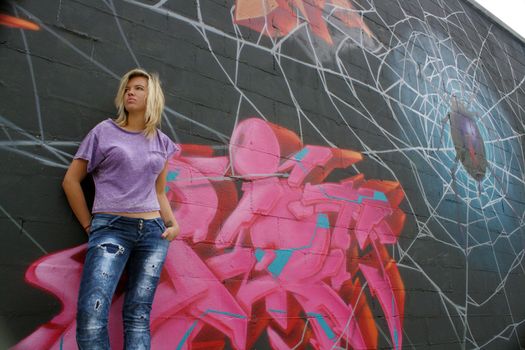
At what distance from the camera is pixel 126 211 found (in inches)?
75.4

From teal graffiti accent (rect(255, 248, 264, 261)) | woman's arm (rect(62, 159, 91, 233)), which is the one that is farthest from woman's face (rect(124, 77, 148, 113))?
teal graffiti accent (rect(255, 248, 264, 261))

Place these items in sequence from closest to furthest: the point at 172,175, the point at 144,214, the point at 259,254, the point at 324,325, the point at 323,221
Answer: the point at 144,214, the point at 172,175, the point at 259,254, the point at 324,325, the point at 323,221

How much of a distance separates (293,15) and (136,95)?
186 cm

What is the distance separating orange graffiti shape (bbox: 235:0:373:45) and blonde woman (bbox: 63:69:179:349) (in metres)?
1.30

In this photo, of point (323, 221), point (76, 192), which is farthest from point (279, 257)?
point (76, 192)

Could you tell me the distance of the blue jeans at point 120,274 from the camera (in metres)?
1.71

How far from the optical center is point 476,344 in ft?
12.6

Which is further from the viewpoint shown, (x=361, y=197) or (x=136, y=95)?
(x=361, y=197)

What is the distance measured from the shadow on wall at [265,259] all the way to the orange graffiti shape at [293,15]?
85 centimetres

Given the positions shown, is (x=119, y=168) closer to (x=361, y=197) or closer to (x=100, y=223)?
(x=100, y=223)

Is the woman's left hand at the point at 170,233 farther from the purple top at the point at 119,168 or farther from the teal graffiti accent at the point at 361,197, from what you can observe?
the teal graffiti accent at the point at 361,197

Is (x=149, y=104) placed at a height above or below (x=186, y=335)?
above

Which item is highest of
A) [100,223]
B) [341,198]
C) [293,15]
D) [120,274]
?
[293,15]

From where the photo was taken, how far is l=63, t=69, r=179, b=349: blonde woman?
1.76m
